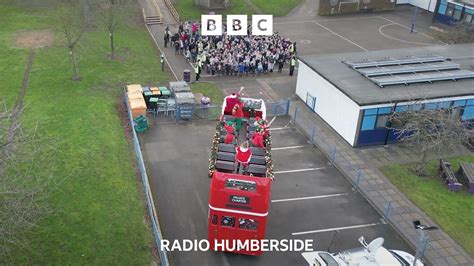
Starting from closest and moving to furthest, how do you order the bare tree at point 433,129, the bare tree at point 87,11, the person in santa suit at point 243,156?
the person in santa suit at point 243,156, the bare tree at point 433,129, the bare tree at point 87,11

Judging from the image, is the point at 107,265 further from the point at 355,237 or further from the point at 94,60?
the point at 94,60

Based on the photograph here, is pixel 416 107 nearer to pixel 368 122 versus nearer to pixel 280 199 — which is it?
pixel 368 122

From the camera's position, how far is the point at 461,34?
45.8 m

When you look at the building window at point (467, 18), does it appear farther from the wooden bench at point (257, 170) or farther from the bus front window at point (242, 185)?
the bus front window at point (242, 185)

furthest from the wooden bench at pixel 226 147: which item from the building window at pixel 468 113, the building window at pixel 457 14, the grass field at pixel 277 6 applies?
the building window at pixel 457 14

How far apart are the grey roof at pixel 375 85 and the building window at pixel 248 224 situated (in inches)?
469

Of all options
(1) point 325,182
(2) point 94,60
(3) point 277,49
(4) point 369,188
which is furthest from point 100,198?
(3) point 277,49

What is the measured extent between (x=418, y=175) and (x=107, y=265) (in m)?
17.0

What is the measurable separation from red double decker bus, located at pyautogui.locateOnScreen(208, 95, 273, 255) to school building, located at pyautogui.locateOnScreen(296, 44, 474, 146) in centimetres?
960

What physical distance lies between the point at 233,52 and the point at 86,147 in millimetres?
16834

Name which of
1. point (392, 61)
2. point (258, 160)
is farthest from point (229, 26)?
point (258, 160)

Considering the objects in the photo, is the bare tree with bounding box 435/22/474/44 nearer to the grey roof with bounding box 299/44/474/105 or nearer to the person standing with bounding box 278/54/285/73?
the grey roof with bounding box 299/44/474/105

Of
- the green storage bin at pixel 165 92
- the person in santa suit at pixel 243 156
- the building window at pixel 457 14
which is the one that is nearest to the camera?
the person in santa suit at pixel 243 156

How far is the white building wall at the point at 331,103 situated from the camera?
27984 millimetres
